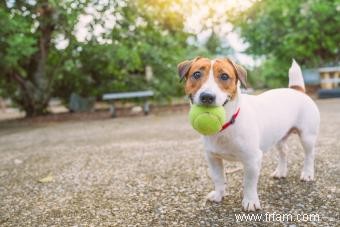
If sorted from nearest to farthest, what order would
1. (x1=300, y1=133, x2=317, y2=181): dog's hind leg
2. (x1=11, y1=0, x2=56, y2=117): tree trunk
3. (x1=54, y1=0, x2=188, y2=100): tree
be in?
(x1=300, y1=133, x2=317, y2=181): dog's hind leg
(x1=54, y1=0, x2=188, y2=100): tree
(x1=11, y1=0, x2=56, y2=117): tree trunk

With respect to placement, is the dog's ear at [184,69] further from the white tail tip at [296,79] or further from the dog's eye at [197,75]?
the white tail tip at [296,79]

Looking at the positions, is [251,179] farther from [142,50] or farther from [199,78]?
[142,50]

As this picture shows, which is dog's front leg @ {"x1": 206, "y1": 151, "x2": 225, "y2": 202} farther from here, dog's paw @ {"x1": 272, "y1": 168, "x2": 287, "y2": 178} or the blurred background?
the blurred background

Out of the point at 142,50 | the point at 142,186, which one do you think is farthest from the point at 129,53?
the point at 142,186

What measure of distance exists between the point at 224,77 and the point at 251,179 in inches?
31.6

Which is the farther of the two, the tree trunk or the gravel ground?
the tree trunk

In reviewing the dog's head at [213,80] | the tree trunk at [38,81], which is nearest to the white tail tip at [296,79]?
the dog's head at [213,80]

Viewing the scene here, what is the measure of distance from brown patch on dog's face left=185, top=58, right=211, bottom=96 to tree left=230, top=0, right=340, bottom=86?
11.8 metres

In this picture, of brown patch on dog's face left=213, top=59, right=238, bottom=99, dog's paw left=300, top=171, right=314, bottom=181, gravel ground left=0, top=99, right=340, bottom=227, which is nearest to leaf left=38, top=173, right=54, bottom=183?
gravel ground left=0, top=99, right=340, bottom=227

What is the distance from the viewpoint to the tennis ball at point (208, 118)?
8.64 ft

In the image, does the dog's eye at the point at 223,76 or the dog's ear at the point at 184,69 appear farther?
the dog's ear at the point at 184,69

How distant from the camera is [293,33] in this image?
13953mm

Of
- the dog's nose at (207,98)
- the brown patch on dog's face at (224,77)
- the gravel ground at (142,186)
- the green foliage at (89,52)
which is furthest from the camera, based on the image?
the green foliage at (89,52)

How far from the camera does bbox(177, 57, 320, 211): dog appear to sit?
270 centimetres
